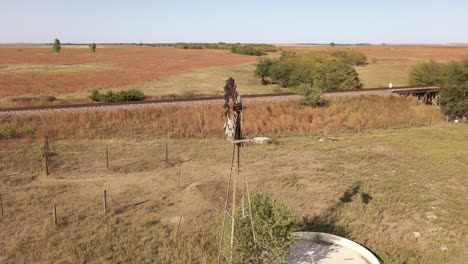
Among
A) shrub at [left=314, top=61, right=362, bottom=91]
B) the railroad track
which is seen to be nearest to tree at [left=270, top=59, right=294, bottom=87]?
shrub at [left=314, top=61, right=362, bottom=91]

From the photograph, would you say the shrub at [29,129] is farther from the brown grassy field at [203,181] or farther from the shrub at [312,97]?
the shrub at [312,97]

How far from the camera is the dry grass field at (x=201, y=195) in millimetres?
16406

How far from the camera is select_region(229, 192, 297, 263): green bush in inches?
513

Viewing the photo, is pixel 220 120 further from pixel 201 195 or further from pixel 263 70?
pixel 263 70

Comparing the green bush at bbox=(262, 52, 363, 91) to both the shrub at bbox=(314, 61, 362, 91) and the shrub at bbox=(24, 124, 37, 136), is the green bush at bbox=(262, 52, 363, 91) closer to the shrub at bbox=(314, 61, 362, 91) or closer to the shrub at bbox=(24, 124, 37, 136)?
the shrub at bbox=(314, 61, 362, 91)

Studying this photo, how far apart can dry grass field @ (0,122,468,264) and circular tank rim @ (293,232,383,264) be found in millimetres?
1098

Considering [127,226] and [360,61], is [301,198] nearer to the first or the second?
[127,226]

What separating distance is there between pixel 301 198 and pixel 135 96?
30.8 m

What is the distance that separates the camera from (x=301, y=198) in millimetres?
22047

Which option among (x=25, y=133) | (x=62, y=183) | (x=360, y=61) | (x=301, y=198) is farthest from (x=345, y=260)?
(x=360, y=61)

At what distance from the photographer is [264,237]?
43.4ft

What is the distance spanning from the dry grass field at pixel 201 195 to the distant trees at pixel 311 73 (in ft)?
76.8

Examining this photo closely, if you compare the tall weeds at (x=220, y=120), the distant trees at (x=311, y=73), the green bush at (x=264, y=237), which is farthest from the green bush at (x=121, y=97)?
the green bush at (x=264, y=237)

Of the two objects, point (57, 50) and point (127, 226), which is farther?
point (57, 50)
